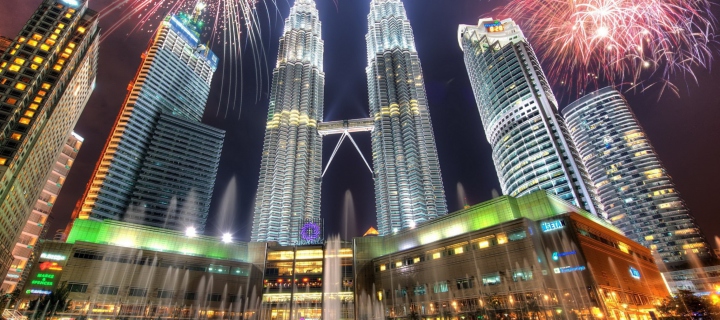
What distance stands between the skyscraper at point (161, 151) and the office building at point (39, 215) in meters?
11.2

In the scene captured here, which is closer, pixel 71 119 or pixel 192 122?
pixel 71 119

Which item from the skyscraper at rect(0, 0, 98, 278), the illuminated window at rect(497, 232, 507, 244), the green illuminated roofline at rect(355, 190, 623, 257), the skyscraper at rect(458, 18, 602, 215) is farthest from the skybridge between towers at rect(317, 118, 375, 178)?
the illuminated window at rect(497, 232, 507, 244)

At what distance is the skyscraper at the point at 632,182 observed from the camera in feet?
493

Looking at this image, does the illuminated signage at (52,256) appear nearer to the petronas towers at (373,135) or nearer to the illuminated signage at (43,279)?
the illuminated signage at (43,279)

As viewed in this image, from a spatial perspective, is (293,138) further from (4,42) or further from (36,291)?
(36,291)

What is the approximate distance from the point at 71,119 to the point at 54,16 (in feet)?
109

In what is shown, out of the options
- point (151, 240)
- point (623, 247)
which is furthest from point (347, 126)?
point (623, 247)

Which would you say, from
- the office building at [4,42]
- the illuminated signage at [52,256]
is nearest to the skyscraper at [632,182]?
the illuminated signage at [52,256]

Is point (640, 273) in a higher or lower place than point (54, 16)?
lower

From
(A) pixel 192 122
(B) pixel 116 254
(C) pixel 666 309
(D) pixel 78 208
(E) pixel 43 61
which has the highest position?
(A) pixel 192 122

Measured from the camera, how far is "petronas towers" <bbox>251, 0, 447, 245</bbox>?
13412cm

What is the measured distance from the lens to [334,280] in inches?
3526

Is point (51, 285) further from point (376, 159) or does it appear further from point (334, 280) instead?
point (376, 159)

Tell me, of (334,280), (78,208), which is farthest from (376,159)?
(78,208)
